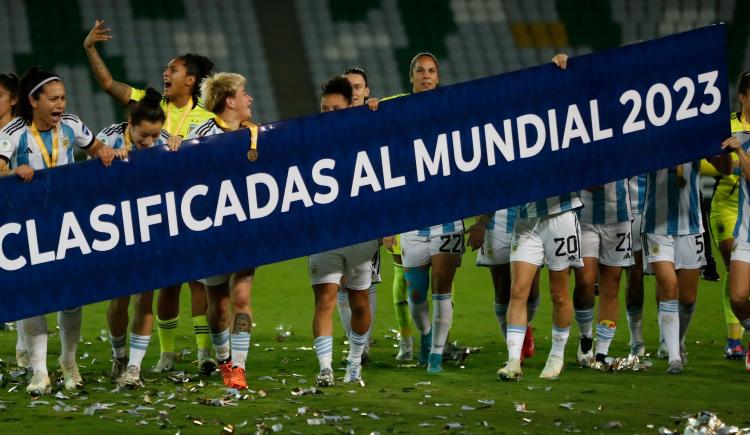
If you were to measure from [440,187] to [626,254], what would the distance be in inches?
60.5

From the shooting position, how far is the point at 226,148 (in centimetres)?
675

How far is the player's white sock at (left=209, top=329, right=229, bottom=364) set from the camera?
7219 millimetres

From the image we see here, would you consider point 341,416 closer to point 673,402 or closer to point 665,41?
point 673,402

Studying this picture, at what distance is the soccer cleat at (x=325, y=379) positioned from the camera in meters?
7.00

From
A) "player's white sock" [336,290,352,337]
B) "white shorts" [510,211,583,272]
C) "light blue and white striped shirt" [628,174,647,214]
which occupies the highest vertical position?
"light blue and white striped shirt" [628,174,647,214]

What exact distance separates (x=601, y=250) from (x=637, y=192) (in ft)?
1.86

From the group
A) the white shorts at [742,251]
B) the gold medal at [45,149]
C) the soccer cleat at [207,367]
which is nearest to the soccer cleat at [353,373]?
the soccer cleat at [207,367]

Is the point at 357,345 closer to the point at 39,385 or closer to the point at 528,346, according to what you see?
the point at 528,346

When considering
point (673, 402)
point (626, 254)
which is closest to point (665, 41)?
point (626, 254)

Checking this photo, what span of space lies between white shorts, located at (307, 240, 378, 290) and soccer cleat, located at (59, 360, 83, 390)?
1.41 m

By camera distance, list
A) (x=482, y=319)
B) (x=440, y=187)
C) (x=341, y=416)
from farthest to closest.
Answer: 1. (x=482, y=319)
2. (x=440, y=187)
3. (x=341, y=416)

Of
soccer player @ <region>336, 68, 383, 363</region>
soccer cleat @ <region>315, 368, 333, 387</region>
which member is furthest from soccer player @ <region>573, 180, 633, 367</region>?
soccer cleat @ <region>315, 368, 333, 387</region>

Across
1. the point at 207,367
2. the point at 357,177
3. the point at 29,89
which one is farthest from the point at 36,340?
the point at 357,177

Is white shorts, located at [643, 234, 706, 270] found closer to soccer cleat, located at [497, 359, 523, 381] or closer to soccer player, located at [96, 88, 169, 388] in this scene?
soccer cleat, located at [497, 359, 523, 381]
